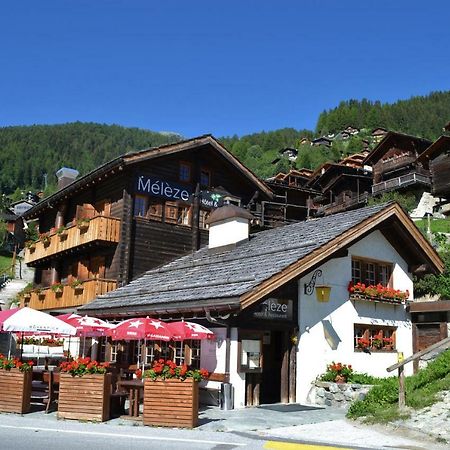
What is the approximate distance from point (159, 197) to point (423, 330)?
1142 centimetres

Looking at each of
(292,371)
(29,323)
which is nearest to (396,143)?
(292,371)

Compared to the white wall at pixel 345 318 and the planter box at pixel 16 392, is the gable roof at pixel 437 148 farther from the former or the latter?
the planter box at pixel 16 392

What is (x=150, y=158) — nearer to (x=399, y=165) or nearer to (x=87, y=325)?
(x=87, y=325)

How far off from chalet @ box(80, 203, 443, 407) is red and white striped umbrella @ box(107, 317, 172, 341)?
4.10ft

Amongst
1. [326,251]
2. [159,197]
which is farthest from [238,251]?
[159,197]

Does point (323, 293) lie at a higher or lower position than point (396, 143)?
lower

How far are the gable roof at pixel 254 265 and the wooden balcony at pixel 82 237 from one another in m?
2.10

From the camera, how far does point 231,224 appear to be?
21703 millimetres

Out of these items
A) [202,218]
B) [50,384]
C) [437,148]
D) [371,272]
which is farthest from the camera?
[437,148]

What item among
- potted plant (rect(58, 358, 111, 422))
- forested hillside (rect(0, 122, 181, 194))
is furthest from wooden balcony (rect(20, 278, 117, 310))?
forested hillside (rect(0, 122, 181, 194))

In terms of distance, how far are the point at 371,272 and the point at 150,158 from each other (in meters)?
9.88

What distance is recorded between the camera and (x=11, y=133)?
643ft

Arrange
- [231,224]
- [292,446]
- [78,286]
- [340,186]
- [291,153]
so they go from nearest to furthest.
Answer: [292,446], [231,224], [78,286], [340,186], [291,153]

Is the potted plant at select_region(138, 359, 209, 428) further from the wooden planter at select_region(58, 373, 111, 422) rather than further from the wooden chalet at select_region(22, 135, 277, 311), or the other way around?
the wooden chalet at select_region(22, 135, 277, 311)
